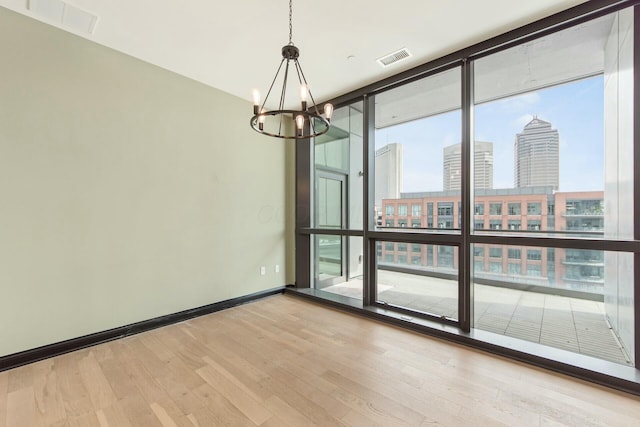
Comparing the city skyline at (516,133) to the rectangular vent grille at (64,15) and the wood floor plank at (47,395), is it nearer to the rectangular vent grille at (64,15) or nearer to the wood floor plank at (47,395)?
the rectangular vent grille at (64,15)

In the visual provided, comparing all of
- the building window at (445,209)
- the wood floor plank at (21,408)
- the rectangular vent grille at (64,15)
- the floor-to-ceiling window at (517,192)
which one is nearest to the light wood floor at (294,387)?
the wood floor plank at (21,408)

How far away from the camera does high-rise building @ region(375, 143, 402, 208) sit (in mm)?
3850

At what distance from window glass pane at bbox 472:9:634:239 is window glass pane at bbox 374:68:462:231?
305mm

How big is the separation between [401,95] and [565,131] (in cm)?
185

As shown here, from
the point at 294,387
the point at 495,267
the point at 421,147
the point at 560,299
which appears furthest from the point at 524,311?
the point at 294,387

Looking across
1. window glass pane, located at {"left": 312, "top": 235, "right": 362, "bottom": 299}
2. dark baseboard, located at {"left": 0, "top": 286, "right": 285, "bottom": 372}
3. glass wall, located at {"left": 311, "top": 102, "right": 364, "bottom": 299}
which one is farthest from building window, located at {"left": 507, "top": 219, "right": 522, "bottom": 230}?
dark baseboard, located at {"left": 0, "top": 286, "right": 285, "bottom": 372}

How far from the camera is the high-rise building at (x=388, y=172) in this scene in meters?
3.85

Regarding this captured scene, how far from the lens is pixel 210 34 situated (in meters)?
2.72

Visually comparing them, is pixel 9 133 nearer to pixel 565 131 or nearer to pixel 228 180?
pixel 228 180

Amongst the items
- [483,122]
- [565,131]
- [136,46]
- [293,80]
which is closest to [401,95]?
[483,122]

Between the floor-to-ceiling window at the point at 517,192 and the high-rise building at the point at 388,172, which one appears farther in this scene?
the high-rise building at the point at 388,172

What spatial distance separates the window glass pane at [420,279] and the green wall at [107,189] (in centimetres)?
207

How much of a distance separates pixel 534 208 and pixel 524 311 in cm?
127

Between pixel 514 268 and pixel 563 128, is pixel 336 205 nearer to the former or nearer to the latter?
pixel 514 268
